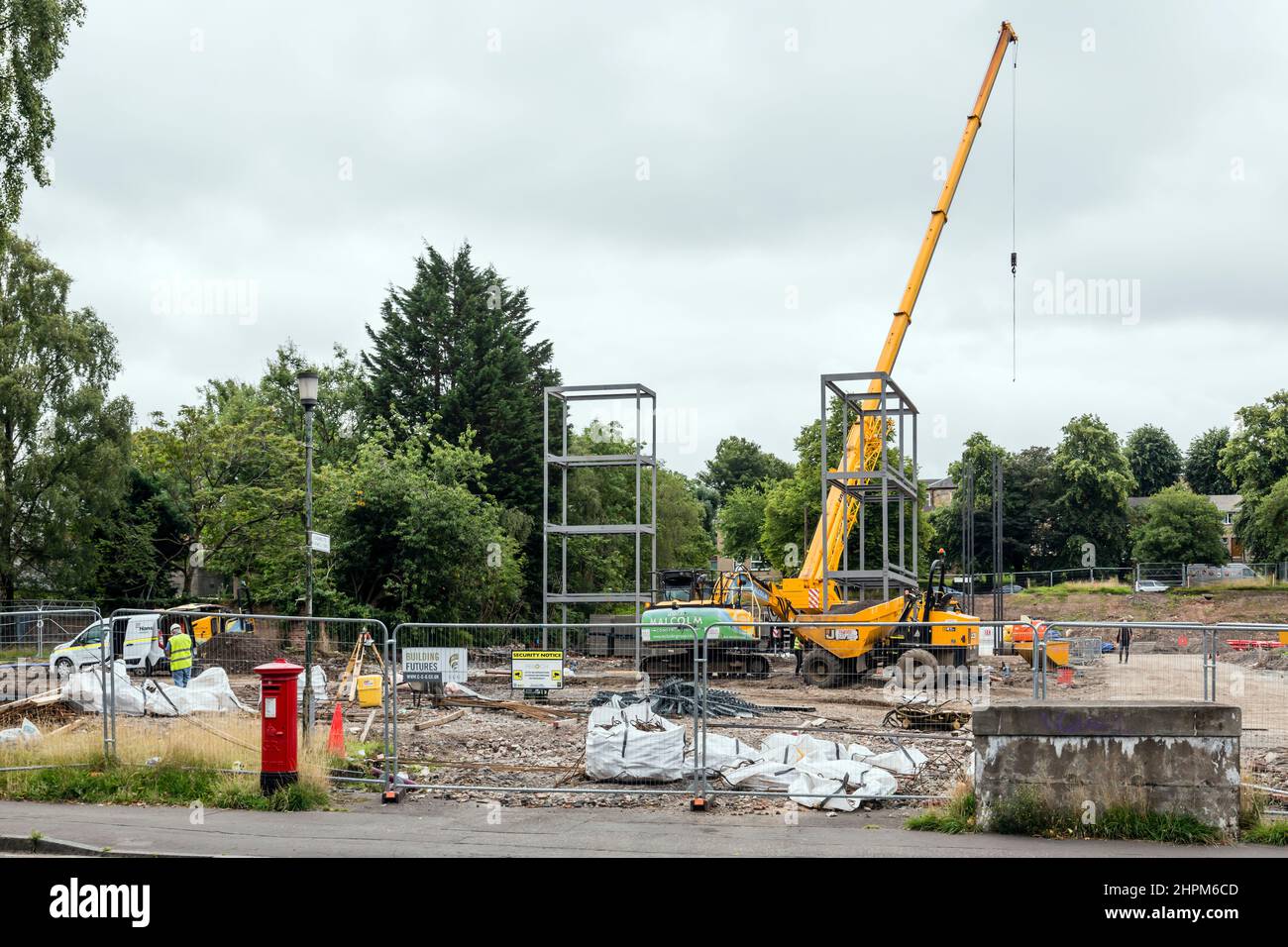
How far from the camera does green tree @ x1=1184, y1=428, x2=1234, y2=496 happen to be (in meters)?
131

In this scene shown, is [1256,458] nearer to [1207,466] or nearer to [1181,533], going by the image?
[1181,533]

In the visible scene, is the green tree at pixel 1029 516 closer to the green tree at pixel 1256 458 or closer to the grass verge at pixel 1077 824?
the green tree at pixel 1256 458

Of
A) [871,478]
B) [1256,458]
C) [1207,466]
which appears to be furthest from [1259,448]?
[871,478]

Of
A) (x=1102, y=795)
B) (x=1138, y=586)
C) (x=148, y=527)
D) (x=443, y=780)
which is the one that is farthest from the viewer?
(x=1138, y=586)

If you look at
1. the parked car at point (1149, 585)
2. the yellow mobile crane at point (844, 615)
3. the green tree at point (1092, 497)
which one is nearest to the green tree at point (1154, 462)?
the green tree at point (1092, 497)

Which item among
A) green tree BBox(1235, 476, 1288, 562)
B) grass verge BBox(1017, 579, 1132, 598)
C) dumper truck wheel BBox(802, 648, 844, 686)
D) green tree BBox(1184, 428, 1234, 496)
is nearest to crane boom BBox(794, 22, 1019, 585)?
dumper truck wheel BBox(802, 648, 844, 686)

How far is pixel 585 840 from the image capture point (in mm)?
10578

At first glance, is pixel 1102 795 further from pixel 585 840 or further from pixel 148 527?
pixel 148 527

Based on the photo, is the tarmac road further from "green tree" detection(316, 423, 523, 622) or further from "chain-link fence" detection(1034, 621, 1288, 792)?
"green tree" detection(316, 423, 523, 622)

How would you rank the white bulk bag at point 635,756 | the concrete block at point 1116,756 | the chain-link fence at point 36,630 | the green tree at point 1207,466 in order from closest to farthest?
the concrete block at point 1116,756, the white bulk bag at point 635,756, the chain-link fence at point 36,630, the green tree at point 1207,466

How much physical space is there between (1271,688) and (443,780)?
38.8 ft

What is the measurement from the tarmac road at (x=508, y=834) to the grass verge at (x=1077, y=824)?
0.44 ft

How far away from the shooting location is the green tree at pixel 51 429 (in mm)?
45750
